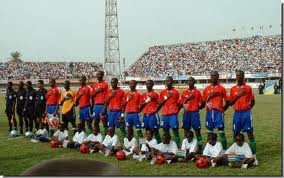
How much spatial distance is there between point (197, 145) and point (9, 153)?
4.81m

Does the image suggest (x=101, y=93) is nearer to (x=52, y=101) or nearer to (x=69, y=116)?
(x=69, y=116)

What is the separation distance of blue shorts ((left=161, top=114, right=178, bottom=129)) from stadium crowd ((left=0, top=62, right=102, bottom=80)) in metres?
68.2

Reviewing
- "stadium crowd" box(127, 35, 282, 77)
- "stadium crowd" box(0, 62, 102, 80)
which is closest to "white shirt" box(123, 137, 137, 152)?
"stadium crowd" box(127, 35, 282, 77)

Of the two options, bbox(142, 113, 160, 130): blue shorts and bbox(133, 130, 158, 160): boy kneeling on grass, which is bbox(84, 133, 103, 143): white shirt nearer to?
bbox(133, 130, 158, 160): boy kneeling on grass

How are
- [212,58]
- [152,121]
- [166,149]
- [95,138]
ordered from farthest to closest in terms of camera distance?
[212,58]
[95,138]
[152,121]
[166,149]

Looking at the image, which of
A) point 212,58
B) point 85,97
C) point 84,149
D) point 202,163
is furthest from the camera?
point 212,58

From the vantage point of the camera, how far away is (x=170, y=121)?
10047 mm

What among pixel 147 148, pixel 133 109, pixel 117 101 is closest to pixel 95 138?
pixel 117 101

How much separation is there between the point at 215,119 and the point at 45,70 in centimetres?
7624

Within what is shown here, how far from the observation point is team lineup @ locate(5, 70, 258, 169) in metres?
9.05

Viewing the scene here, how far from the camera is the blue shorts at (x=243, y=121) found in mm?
9016

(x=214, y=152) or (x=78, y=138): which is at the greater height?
(x=214, y=152)

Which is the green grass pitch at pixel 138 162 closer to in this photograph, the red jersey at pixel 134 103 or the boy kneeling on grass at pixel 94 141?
the boy kneeling on grass at pixel 94 141

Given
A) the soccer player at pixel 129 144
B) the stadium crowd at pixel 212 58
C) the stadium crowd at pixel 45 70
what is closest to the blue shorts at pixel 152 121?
the soccer player at pixel 129 144
